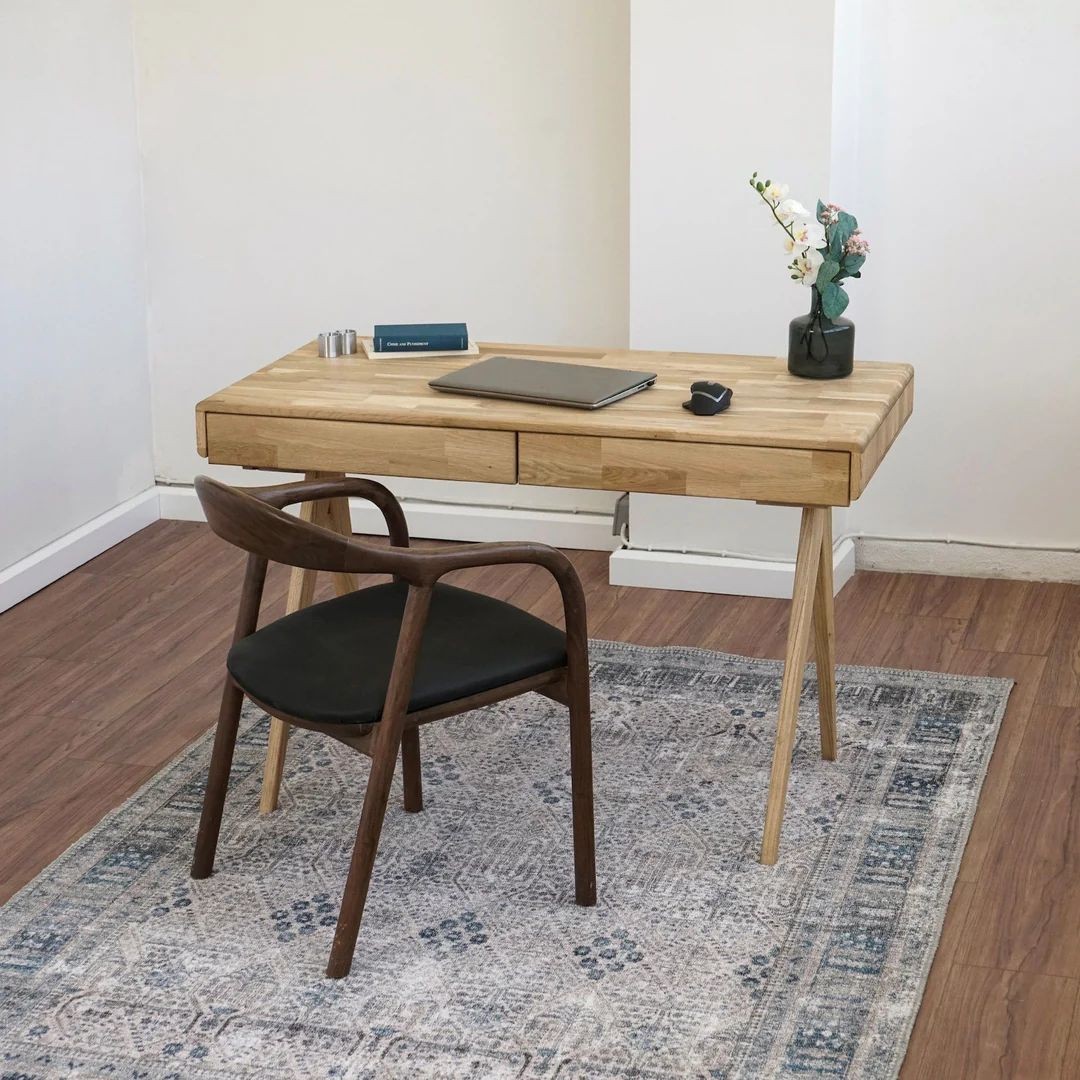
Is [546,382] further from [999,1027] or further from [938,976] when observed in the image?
[999,1027]

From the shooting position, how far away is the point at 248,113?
13.8ft

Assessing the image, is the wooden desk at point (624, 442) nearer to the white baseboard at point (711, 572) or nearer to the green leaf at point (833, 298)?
the green leaf at point (833, 298)

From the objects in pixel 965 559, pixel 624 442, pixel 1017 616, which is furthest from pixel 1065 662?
pixel 624 442

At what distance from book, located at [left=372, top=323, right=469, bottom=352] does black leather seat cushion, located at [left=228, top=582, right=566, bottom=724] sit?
23.7 inches

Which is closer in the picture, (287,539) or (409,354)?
(287,539)

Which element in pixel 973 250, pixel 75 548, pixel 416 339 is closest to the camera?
pixel 416 339

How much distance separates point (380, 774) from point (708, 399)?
0.82 meters

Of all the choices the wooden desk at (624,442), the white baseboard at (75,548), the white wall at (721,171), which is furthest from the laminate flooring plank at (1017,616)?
the white baseboard at (75,548)

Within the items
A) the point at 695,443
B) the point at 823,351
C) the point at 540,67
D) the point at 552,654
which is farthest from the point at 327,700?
the point at 540,67

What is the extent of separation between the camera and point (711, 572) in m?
3.89

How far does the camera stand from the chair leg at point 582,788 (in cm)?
242

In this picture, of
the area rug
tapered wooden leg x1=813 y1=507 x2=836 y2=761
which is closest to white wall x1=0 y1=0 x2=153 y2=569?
the area rug

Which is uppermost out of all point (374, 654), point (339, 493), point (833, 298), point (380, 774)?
point (833, 298)

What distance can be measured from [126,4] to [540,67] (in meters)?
1.14
